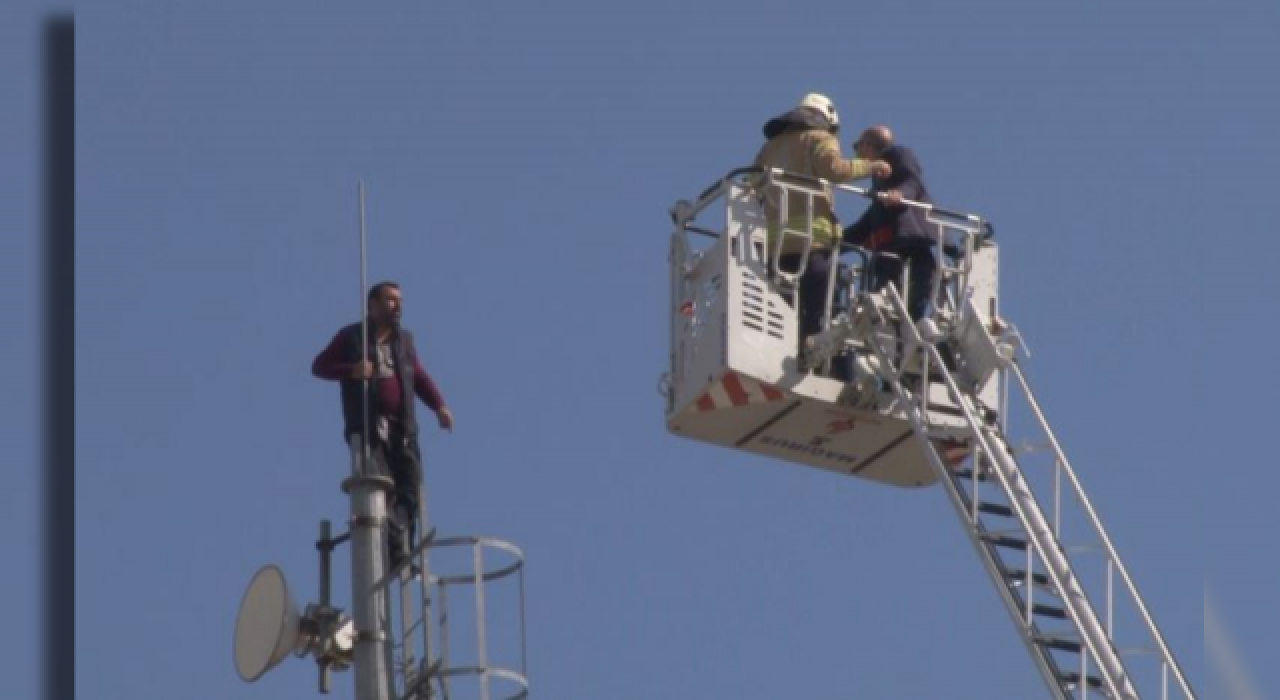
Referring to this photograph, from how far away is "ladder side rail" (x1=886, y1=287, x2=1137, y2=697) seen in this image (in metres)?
20.8

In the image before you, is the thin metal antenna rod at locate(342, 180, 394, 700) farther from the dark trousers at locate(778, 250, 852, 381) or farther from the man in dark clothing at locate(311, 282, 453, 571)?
the dark trousers at locate(778, 250, 852, 381)

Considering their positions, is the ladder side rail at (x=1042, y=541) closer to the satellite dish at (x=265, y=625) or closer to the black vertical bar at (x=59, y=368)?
the satellite dish at (x=265, y=625)

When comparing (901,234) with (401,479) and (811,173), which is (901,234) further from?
(401,479)

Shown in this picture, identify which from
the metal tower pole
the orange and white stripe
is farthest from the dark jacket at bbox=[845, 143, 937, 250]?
the metal tower pole

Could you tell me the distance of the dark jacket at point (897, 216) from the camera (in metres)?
24.4

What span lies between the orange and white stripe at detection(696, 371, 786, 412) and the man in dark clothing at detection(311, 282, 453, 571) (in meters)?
3.18

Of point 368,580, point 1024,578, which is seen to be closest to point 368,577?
point 368,580

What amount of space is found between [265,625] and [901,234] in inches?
282

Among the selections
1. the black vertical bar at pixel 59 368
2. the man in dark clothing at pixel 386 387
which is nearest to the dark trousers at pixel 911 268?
the man in dark clothing at pixel 386 387

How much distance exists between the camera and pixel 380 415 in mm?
20797

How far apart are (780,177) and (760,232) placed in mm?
434

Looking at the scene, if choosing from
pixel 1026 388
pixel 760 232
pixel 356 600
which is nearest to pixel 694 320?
pixel 760 232

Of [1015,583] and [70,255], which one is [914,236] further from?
[70,255]

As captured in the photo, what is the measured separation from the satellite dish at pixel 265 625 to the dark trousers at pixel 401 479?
0.94 metres
